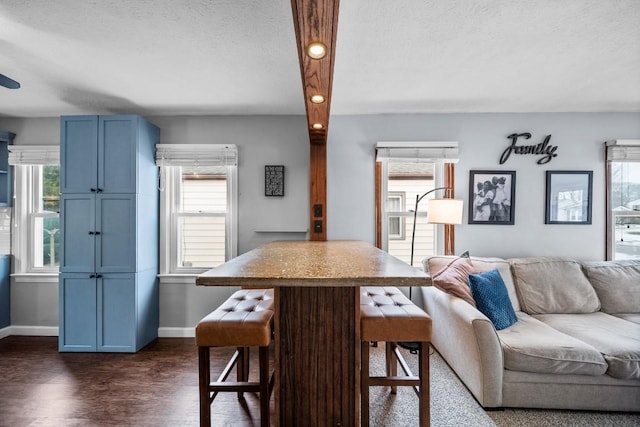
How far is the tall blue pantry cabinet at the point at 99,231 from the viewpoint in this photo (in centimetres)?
278

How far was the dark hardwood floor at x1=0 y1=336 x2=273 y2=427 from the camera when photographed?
1872 millimetres

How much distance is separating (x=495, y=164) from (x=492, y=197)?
0.34 metres

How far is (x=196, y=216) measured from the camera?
3240mm

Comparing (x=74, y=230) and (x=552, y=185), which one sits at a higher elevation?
(x=552, y=185)

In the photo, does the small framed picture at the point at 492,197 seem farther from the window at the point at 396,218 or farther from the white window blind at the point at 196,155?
the white window blind at the point at 196,155

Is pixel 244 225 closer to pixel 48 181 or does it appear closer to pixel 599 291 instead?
pixel 48 181

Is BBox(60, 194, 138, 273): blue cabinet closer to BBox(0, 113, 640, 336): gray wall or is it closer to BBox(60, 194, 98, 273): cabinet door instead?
BBox(60, 194, 98, 273): cabinet door

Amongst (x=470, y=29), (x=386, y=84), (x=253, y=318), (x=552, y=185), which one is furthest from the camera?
(x=552, y=185)

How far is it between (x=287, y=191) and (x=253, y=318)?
186 cm

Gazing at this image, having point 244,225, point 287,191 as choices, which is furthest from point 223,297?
point 287,191

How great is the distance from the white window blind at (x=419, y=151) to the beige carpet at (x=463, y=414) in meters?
2.02

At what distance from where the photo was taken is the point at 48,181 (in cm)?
329

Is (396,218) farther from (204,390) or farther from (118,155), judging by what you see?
(118,155)

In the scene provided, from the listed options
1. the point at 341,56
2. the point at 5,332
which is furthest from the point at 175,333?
the point at 341,56
